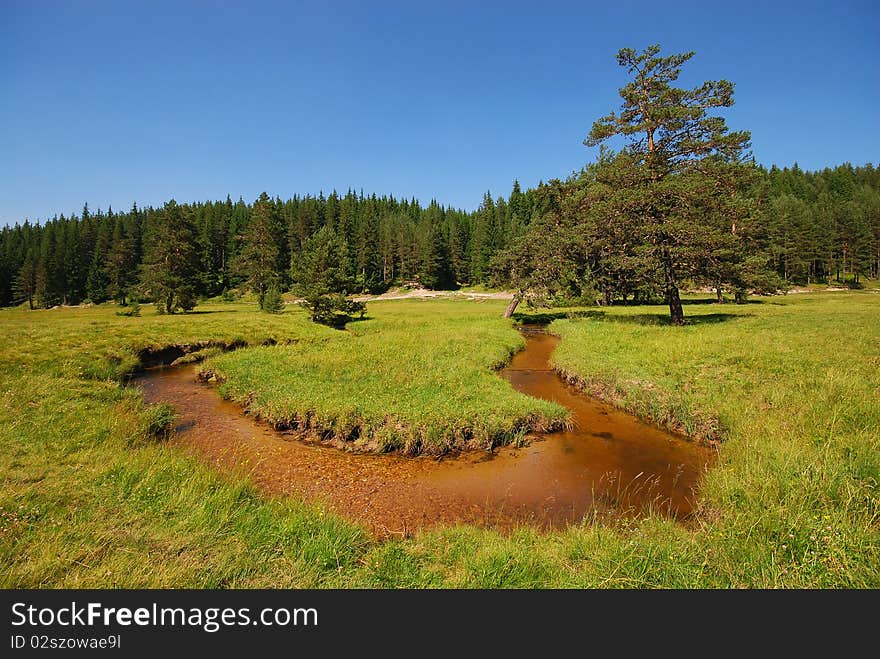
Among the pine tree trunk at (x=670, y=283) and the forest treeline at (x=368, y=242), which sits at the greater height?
the forest treeline at (x=368, y=242)

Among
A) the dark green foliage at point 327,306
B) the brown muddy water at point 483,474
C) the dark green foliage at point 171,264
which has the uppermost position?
the dark green foliage at point 171,264

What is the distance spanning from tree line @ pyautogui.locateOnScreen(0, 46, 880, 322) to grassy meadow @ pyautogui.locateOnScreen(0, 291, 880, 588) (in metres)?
10.7

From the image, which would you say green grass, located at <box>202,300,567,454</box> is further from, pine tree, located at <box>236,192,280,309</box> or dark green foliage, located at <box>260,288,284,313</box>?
pine tree, located at <box>236,192,280,309</box>

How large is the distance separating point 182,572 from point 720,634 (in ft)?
17.7

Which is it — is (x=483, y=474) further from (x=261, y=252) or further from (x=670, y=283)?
(x=261, y=252)

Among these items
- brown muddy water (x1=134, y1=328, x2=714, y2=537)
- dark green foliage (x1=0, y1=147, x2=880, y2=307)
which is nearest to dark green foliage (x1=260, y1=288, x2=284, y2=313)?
dark green foliage (x1=0, y1=147, x2=880, y2=307)

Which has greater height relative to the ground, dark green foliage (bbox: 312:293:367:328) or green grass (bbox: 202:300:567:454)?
dark green foliage (bbox: 312:293:367:328)

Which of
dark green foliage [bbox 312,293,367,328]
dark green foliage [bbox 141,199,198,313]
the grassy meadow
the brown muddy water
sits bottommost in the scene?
the brown muddy water

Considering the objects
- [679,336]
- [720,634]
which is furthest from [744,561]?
[679,336]

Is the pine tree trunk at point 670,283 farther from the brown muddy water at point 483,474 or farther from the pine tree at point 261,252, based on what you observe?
the pine tree at point 261,252

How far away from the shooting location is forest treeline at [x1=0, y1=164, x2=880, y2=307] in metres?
64.9

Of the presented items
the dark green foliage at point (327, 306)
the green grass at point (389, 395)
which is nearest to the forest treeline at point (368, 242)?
the dark green foliage at point (327, 306)

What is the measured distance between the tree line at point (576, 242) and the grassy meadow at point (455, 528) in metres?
10.7

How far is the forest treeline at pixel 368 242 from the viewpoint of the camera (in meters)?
64.9
